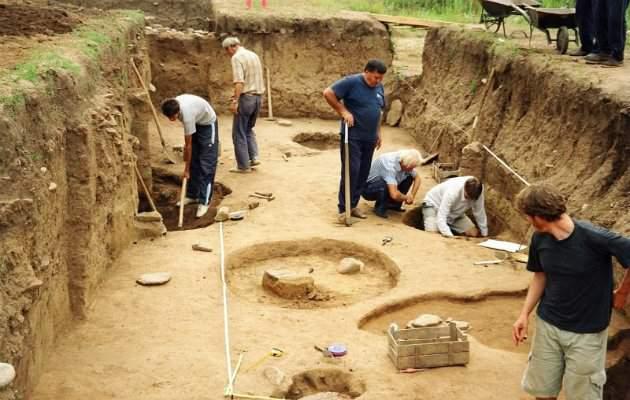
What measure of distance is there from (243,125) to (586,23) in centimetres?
540

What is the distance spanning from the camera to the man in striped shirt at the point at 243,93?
40.5ft

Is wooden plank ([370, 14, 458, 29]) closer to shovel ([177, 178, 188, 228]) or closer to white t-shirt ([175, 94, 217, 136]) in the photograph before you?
white t-shirt ([175, 94, 217, 136])

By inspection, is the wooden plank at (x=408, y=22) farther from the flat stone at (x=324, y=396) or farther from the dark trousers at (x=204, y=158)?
the flat stone at (x=324, y=396)

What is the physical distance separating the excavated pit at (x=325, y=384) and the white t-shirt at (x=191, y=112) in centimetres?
512

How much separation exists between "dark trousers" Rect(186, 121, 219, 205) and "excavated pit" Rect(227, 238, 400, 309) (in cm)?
212

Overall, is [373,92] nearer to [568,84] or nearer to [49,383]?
[568,84]


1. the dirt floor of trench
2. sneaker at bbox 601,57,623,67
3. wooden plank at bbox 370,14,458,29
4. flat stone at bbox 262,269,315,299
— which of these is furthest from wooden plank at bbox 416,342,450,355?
wooden plank at bbox 370,14,458,29

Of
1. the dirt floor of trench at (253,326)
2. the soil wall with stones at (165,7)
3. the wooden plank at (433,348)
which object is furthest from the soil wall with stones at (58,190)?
the soil wall with stones at (165,7)

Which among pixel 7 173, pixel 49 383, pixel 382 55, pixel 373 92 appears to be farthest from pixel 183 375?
pixel 382 55

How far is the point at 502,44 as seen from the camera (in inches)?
507

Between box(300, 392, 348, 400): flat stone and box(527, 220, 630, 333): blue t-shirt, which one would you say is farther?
box(300, 392, 348, 400): flat stone

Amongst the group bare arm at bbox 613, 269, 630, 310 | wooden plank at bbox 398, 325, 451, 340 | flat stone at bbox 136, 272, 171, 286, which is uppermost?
bare arm at bbox 613, 269, 630, 310

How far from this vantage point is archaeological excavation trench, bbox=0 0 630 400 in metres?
6.31

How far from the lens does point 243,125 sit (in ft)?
41.6
